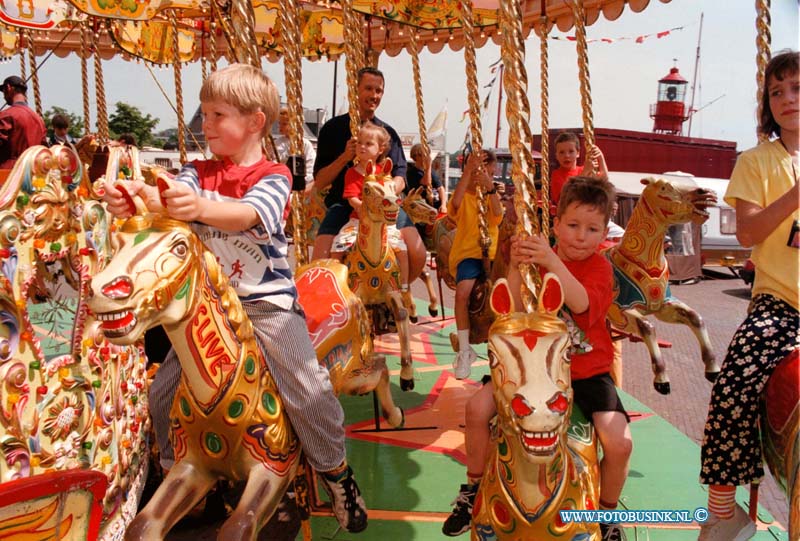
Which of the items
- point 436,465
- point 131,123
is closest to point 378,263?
point 436,465

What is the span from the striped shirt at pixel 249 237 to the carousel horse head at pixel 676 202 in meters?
2.89

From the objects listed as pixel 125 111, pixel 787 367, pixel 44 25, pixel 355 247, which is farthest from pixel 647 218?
pixel 125 111

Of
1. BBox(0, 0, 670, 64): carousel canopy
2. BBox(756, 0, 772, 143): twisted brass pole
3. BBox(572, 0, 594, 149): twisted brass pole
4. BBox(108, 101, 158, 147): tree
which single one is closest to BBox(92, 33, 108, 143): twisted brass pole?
BBox(0, 0, 670, 64): carousel canopy

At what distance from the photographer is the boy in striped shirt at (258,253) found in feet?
6.77

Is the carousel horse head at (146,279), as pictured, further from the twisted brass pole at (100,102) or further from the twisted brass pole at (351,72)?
the twisted brass pole at (100,102)

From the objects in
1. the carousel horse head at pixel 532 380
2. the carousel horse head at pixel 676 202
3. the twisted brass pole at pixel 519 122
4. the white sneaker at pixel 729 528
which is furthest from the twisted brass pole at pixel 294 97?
the carousel horse head at pixel 676 202

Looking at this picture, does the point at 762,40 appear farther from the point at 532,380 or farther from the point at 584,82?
the point at 532,380

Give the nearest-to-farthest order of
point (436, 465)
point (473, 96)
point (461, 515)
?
point (461, 515) → point (473, 96) → point (436, 465)

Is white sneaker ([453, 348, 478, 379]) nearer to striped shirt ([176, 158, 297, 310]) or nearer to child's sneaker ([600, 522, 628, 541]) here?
child's sneaker ([600, 522, 628, 541])

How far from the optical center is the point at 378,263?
4.36m

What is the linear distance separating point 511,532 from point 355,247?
2.77 m

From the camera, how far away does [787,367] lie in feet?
6.90

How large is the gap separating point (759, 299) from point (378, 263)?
250 cm

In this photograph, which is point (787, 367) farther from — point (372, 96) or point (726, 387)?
point (372, 96)
